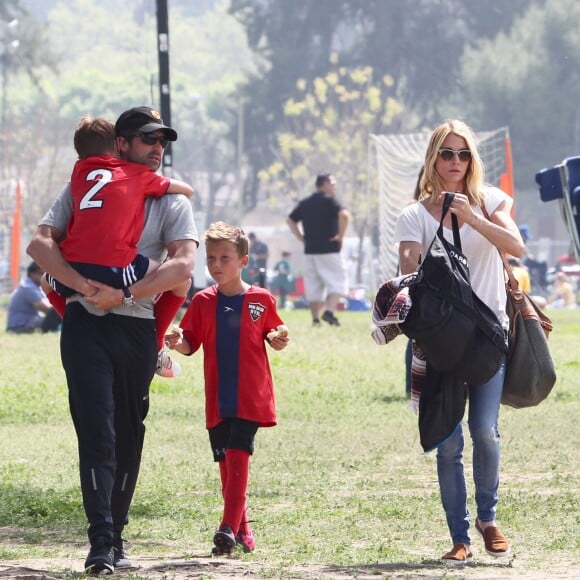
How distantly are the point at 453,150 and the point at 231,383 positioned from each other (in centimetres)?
134

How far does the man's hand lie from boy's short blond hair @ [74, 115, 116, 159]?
1.78 feet

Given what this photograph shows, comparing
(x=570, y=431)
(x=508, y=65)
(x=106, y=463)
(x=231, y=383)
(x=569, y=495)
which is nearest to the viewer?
(x=106, y=463)

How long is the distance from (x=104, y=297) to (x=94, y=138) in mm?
665

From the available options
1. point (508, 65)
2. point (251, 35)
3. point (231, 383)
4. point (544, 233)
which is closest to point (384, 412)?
point (231, 383)

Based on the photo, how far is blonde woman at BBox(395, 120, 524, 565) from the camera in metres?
6.67

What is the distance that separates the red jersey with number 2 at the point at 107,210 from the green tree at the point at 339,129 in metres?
64.9

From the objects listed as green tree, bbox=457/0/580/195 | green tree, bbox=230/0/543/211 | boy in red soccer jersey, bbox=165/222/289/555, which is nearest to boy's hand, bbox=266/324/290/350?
boy in red soccer jersey, bbox=165/222/289/555

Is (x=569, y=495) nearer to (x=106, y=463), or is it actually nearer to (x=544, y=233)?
(x=106, y=463)

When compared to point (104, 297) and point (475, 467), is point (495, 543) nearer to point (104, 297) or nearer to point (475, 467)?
point (475, 467)

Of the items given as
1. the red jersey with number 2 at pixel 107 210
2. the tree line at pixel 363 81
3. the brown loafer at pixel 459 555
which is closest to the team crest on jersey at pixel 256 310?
the red jersey with number 2 at pixel 107 210

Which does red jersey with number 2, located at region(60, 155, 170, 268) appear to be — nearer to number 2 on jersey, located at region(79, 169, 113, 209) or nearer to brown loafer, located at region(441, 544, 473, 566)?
number 2 on jersey, located at region(79, 169, 113, 209)

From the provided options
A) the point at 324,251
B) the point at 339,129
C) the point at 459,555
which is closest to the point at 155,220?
the point at 459,555

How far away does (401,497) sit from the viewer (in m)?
8.67

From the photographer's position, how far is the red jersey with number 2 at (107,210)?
6324 mm
